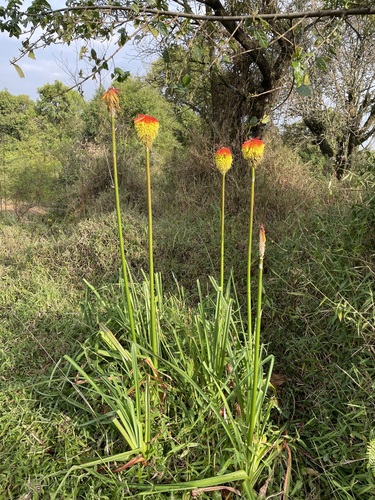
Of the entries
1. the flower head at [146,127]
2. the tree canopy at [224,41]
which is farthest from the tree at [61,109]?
the flower head at [146,127]

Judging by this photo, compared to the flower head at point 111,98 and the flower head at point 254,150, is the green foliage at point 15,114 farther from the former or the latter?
the flower head at point 254,150

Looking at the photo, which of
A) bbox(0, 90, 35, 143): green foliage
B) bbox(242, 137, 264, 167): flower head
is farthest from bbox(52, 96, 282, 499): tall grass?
bbox(0, 90, 35, 143): green foliage

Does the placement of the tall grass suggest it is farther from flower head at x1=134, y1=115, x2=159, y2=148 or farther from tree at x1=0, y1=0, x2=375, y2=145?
tree at x1=0, y1=0, x2=375, y2=145

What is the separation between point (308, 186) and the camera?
3992 mm

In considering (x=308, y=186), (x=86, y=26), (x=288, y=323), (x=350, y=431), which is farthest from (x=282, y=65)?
(x=350, y=431)

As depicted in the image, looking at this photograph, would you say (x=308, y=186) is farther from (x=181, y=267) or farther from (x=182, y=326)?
(x=182, y=326)

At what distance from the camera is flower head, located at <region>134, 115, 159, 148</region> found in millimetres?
1157

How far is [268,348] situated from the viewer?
2.09 meters

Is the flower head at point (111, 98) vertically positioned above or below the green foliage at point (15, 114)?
below

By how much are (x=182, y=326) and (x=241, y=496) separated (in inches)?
29.3

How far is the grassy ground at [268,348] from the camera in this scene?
1.42m

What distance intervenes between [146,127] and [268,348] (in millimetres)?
1456

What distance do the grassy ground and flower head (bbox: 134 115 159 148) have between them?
96 cm

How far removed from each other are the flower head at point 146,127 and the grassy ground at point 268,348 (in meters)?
0.96
